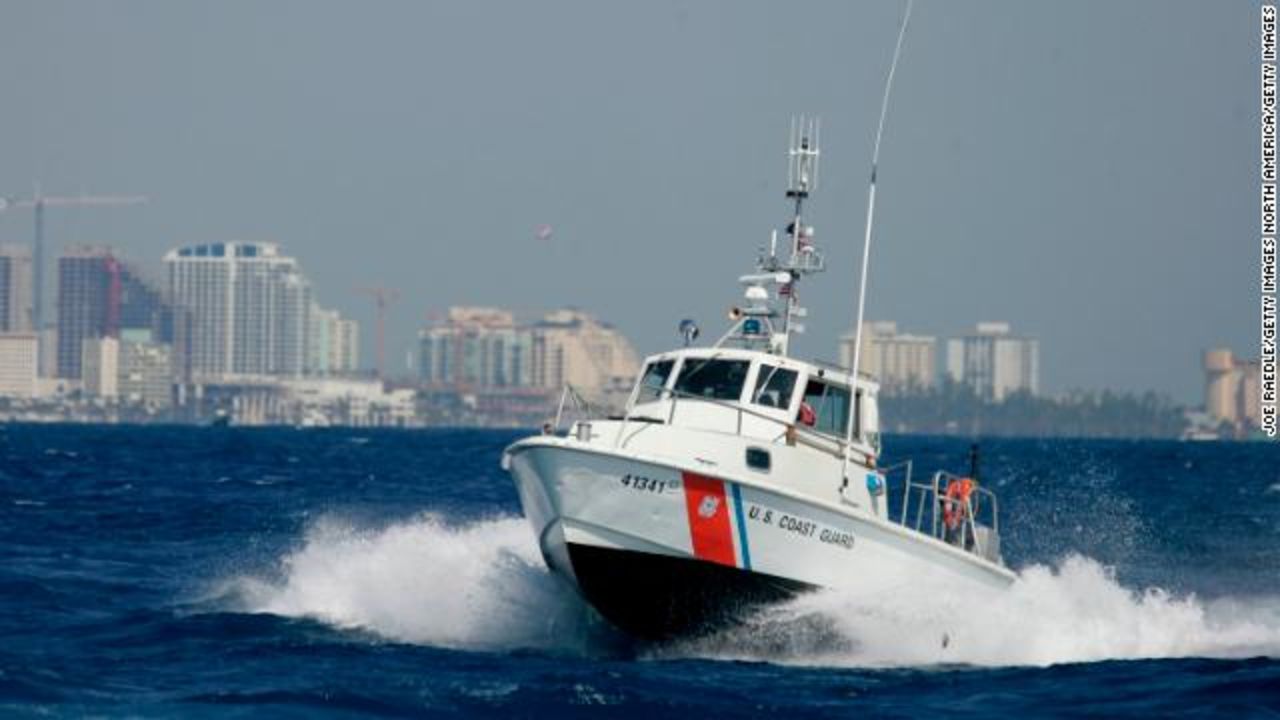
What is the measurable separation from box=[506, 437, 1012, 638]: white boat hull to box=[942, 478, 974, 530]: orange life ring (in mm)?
1659

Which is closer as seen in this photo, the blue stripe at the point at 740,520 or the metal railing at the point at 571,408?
the blue stripe at the point at 740,520

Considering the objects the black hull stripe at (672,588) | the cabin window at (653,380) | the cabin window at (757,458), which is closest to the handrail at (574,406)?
the cabin window at (653,380)

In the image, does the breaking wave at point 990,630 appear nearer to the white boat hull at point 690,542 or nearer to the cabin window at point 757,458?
the white boat hull at point 690,542

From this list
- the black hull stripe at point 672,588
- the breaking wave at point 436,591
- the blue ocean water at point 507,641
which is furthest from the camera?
the breaking wave at point 436,591

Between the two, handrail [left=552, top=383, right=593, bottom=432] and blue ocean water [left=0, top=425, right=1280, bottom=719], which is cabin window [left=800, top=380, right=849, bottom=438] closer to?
blue ocean water [left=0, top=425, right=1280, bottom=719]

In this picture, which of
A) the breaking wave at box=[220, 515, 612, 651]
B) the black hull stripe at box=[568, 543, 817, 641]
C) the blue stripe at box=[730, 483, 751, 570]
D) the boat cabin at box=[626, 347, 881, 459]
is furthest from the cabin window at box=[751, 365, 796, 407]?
the breaking wave at box=[220, 515, 612, 651]

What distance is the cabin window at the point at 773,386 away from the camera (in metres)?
22.0

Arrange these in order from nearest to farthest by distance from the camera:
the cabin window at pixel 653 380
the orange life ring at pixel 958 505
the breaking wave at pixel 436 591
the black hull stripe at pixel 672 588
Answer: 1. the black hull stripe at pixel 672 588
2. the breaking wave at pixel 436 591
3. the cabin window at pixel 653 380
4. the orange life ring at pixel 958 505

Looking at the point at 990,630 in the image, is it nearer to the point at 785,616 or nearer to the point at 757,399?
the point at 785,616

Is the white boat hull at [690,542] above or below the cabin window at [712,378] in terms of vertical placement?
below

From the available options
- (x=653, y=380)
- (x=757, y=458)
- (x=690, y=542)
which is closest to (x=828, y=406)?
(x=757, y=458)

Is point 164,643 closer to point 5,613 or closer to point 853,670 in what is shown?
point 5,613

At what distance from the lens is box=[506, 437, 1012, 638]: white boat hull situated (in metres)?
20.3

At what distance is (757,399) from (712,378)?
54 centimetres
